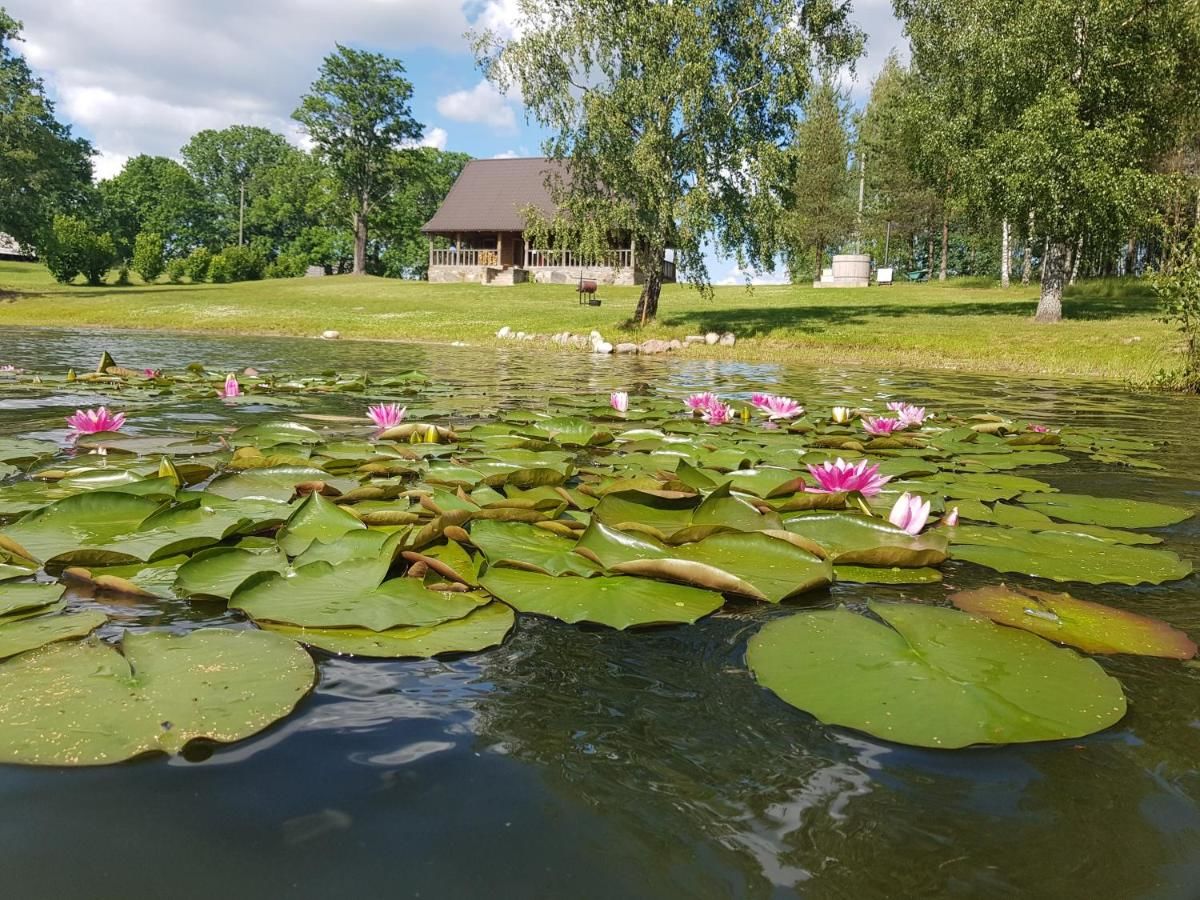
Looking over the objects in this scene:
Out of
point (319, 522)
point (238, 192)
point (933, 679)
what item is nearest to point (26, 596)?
point (319, 522)

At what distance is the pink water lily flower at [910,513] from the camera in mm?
2125

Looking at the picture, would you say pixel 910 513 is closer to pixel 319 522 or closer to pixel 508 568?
pixel 508 568

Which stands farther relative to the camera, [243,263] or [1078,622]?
[243,263]

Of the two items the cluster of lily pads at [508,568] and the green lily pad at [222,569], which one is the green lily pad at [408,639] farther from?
the green lily pad at [222,569]

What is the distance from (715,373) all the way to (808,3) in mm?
9245

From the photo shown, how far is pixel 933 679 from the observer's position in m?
1.35

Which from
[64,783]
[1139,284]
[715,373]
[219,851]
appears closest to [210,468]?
[64,783]

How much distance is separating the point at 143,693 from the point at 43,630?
383 millimetres

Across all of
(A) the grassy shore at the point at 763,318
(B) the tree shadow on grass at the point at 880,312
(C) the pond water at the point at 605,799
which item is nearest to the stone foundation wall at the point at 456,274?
(A) the grassy shore at the point at 763,318

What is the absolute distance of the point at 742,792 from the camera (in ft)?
3.38

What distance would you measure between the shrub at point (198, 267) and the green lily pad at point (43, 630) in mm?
44709

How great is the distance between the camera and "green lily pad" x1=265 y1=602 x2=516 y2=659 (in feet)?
4.71

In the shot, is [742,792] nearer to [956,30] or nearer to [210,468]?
[210,468]

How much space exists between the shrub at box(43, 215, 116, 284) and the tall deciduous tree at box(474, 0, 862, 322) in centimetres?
3061
